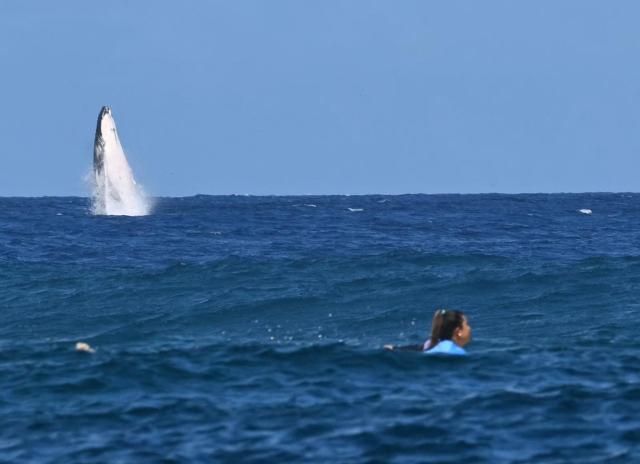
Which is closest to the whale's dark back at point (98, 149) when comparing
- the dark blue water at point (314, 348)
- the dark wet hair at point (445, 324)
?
the dark blue water at point (314, 348)

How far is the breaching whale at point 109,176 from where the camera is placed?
71500 millimetres

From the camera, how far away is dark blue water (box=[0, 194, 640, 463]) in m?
11.5

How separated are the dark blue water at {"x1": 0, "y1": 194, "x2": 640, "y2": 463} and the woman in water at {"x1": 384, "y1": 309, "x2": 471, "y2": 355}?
18 centimetres

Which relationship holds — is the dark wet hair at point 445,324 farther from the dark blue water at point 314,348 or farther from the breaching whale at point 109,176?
the breaching whale at point 109,176

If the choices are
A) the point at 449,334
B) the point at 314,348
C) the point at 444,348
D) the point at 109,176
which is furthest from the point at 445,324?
the point at 109,176

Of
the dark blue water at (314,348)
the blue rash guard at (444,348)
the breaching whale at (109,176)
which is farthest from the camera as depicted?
the breaching whale at (109,176)

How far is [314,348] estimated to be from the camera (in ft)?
54.3

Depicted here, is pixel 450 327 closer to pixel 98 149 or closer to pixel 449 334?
pixel 449 334

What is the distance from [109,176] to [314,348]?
57.7 meters

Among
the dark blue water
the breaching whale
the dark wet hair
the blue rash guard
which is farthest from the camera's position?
the breaching whale

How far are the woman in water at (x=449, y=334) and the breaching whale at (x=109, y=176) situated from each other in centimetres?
5719

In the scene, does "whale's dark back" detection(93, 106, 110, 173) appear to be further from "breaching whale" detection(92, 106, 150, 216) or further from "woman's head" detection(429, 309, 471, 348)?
"woman's head" detection(429, 309, 471, 348)

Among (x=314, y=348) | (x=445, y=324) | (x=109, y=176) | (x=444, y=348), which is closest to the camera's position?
(x=445, y=324)

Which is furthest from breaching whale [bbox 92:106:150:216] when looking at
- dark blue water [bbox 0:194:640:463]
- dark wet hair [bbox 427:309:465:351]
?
dark wet hair [bbox 427:309:465:351]
